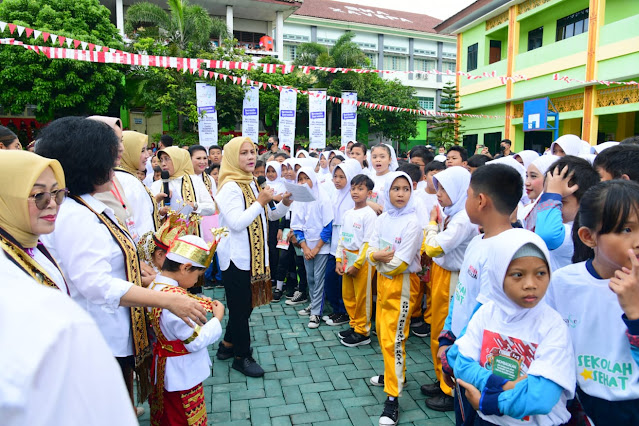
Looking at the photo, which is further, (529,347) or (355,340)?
(355,340)

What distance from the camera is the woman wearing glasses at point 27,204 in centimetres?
148

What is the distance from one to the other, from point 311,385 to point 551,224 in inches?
84.0

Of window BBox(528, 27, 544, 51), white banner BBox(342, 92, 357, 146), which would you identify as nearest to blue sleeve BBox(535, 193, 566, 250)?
white banner BBox(342, 92, 357, 146)

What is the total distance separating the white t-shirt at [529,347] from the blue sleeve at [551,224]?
2.30 feet

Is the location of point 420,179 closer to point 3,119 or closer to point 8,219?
point 8,219

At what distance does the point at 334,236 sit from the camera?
480 centimetres

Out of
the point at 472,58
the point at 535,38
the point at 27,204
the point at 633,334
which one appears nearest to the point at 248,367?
the point at 27,204

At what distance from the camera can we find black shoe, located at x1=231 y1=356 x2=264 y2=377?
3.48m

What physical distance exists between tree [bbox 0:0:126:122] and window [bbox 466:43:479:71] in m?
15.7

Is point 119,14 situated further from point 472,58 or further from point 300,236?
point 300,236

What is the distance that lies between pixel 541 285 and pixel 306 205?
3.63 m

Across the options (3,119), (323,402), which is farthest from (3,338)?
(3,119)

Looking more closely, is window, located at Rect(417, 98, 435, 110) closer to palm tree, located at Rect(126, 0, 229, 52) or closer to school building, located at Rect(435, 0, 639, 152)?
school building, located at Rect(435, 0, 639, 152)

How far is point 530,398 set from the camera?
1.50m
